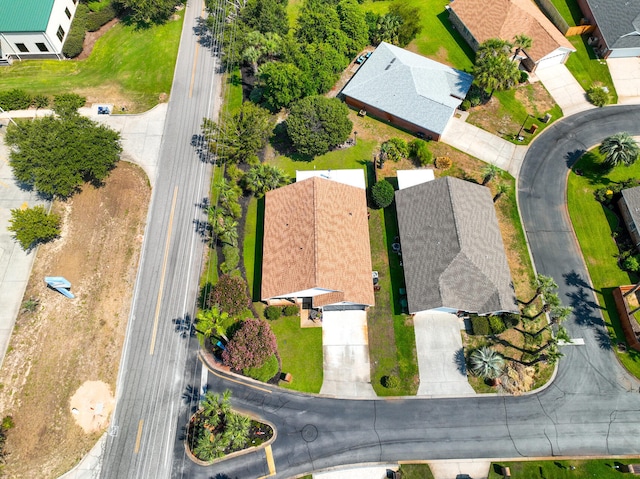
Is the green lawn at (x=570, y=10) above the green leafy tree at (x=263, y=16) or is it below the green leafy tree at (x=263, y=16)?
above

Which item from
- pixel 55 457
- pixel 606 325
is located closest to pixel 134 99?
pixel 55 457

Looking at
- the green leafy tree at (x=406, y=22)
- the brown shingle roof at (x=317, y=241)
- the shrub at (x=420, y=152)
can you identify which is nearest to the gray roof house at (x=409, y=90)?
the shrub at (x=420, y=152)

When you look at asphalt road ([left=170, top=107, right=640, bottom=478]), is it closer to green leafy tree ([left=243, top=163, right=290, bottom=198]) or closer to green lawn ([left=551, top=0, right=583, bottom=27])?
green leafy tree ([left=243, top=163, right=290, bottom=198])

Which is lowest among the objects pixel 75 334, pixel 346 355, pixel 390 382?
pixel 390 382

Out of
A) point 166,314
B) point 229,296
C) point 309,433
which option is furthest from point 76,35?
point 309,433

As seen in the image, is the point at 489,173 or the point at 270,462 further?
the point at 489,173

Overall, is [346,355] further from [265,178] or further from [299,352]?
[265,178]

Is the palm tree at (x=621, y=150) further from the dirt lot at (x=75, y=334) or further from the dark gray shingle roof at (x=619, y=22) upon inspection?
the dirt lot at (x=75, y=334)
